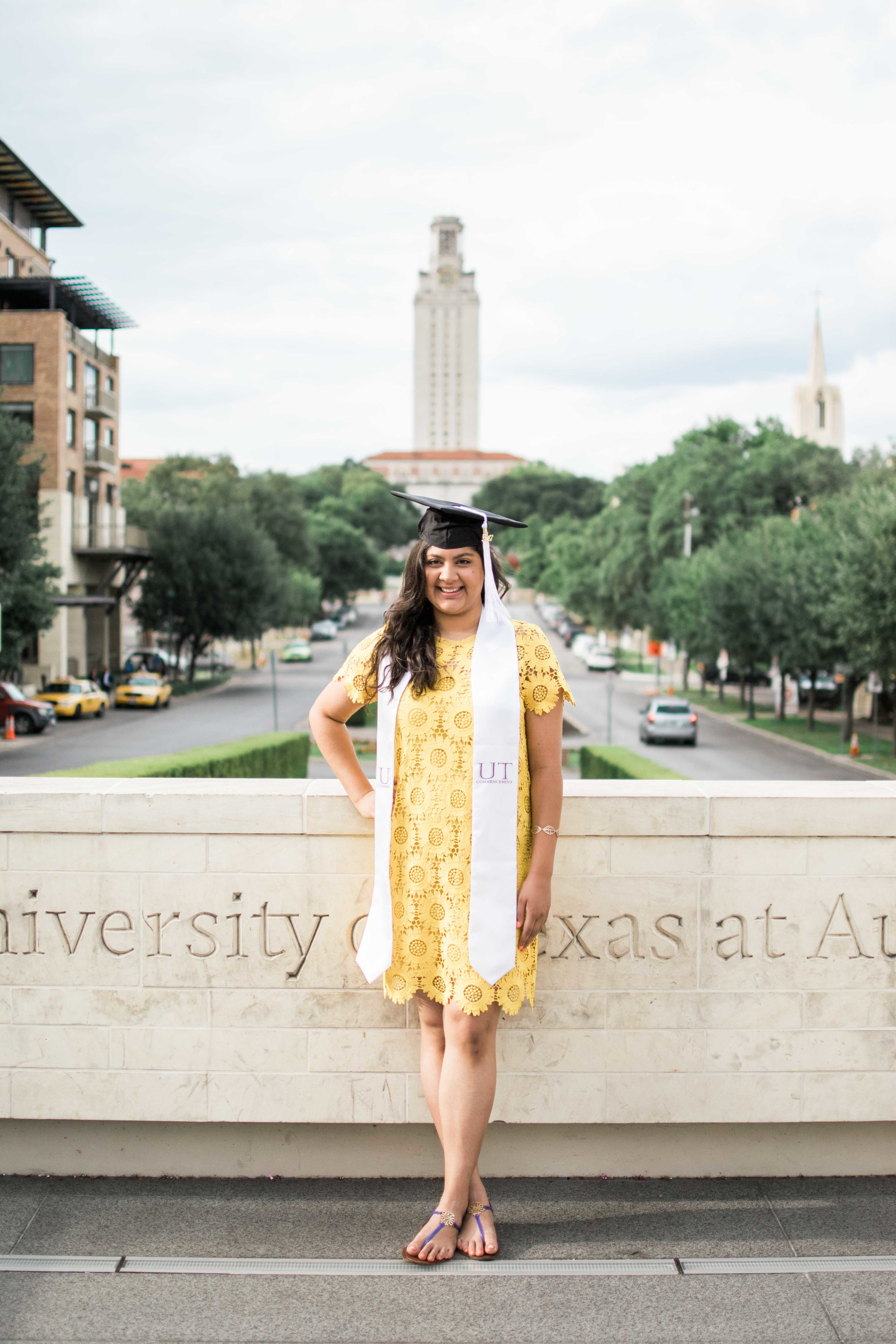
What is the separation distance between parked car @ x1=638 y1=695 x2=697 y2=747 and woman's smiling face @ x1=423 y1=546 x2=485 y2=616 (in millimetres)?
32105

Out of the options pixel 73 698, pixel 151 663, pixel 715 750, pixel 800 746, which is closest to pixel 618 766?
pixel 715 750

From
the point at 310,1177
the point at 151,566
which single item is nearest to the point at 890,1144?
the point at 310,1177

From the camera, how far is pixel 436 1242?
346 cm

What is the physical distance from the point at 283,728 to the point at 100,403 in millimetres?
24060

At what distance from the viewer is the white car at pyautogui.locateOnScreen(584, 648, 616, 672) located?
67.1 metres

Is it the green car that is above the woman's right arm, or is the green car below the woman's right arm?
below

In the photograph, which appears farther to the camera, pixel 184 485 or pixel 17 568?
pixel 184 485

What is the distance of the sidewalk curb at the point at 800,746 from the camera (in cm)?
2797

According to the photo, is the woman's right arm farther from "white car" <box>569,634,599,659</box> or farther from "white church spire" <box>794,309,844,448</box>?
"white church spire" <box>794,309,844,448</box>

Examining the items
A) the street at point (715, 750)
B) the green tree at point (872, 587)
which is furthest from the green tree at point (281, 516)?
the green tree at point (872, 587)

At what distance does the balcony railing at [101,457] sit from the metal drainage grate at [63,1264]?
52486 millimetres

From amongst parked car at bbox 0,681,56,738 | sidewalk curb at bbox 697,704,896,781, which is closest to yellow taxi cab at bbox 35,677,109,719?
parked car at bbox 0,681,56,738

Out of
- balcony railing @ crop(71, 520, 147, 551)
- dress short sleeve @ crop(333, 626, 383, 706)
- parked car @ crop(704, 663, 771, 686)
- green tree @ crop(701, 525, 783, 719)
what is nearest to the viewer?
dress short sleeve @ crop(333, 626, 383, 706)

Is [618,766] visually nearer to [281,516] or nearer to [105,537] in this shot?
[105,537]
